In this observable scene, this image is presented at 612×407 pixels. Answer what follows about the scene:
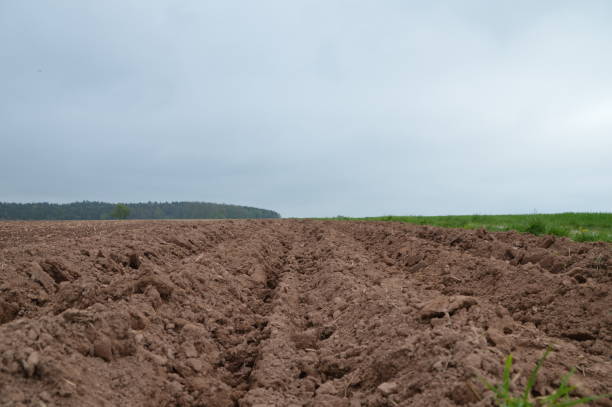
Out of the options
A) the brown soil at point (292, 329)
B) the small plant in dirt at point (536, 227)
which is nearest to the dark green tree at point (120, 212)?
the brown soil at point (292, 329)

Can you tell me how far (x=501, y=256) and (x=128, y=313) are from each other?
511 centimetres

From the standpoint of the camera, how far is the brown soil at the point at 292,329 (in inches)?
88.3

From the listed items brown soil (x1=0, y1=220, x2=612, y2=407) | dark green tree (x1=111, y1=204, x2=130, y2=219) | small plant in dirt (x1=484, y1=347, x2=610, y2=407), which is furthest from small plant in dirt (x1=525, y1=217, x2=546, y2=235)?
dark green tree (x1=111, y1=204, x2=130, y2=219)

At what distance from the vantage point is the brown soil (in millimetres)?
2242

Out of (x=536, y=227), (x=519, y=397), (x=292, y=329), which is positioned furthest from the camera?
(x=536, y=227)

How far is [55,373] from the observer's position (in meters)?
2.19

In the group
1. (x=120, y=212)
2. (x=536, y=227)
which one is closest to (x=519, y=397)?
(x=536, y=227)

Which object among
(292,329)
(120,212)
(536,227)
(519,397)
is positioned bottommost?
(292,329)

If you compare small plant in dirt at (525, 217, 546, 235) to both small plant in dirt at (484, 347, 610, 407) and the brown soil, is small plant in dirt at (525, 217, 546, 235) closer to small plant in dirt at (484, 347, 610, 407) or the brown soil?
the brown soil

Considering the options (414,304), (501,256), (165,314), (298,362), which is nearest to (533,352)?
(414,304)

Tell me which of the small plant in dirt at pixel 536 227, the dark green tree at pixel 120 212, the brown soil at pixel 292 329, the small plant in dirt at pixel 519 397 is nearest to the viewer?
the small plant in dirt at pixel 519 397

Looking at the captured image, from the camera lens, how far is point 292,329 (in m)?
3.67

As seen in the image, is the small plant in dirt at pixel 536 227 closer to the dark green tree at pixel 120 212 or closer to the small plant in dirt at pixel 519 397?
the small plant in dirt at pixel 519 397

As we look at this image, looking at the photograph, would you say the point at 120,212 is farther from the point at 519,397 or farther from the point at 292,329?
the point at 519,397
